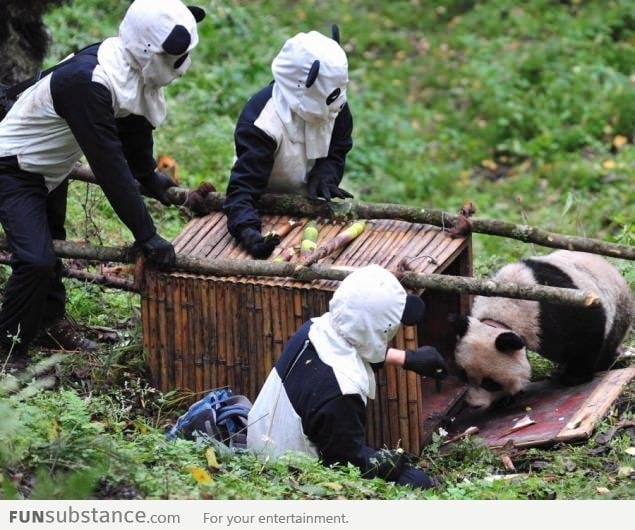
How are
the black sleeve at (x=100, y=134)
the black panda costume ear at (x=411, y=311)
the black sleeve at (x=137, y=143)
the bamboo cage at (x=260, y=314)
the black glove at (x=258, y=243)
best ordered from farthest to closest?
the black sleeve at (x=137, y=143), the black glove at (x=258, y=243), the bamboo cage at (x=260, y=314), the black sleeve at (x=100, y=134), the black panda costume ear at (x=411, y=311)

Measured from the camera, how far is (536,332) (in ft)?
21.2

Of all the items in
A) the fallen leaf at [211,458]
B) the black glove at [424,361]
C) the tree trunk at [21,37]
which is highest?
the tree trunk at [21,37]

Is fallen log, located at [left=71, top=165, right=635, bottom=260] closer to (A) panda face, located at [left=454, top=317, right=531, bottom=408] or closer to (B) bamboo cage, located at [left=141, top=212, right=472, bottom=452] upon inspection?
(B) bamboo cage, located at [left=141, top=212, right=472, bottom=452]

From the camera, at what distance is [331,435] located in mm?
5000

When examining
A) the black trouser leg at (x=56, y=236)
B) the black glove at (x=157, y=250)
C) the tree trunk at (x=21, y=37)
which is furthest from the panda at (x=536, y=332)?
the tree trunk at (x=21, y=37)

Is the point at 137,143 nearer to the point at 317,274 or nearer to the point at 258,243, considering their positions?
the point at 258,243

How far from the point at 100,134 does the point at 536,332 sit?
9.46ft

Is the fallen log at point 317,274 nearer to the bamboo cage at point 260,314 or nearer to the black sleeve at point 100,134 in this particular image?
the bamboo cage at point 260,314

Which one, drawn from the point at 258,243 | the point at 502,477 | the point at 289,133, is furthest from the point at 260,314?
the point at 502,477

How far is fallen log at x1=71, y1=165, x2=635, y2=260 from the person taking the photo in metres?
5.98

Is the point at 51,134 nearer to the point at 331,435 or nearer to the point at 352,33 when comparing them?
the point at 331,435

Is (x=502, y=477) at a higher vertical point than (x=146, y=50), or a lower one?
lower

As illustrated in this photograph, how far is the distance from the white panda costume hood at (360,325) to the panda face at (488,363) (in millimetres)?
1399

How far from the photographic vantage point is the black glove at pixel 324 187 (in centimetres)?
641
